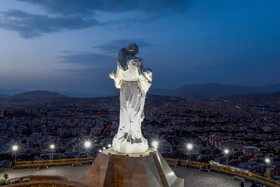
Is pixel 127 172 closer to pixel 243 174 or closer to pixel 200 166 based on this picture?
pixel 200 166

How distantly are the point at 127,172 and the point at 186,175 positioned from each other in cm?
466

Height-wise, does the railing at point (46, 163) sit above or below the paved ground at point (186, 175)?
above

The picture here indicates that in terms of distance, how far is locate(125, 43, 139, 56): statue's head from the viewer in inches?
364


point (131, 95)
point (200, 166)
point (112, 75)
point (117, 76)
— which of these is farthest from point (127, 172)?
point (200, 166)

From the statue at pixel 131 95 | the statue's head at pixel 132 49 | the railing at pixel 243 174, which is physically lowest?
the railing at pixel 243 174

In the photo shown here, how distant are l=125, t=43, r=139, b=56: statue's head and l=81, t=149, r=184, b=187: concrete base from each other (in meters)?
3.84

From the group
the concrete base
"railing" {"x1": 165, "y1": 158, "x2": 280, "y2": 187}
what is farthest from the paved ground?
the concrete base

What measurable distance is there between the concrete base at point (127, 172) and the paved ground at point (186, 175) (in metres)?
2.47

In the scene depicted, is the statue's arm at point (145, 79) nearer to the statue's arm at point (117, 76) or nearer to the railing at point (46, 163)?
the statue's arm at point (117, 76)

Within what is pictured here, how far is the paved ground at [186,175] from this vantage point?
10344mm

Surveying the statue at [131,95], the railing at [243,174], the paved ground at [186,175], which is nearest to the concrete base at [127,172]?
the statue at [131,95]

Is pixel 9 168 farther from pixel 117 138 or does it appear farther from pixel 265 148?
pixel 265 148

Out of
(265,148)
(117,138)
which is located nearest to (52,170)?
(117,138)

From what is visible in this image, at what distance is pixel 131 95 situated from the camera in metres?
9.09
